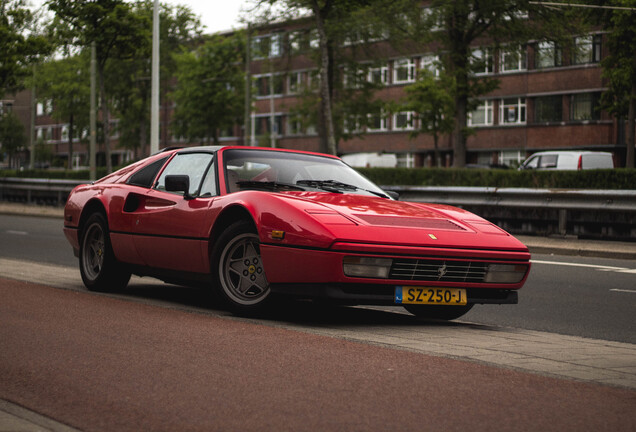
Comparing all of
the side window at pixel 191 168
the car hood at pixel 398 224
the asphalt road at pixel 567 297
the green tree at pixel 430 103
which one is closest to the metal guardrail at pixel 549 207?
the asphalt road at pixel 567 297

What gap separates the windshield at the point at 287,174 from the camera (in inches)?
315

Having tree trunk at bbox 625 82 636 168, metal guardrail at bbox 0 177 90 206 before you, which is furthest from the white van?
metal guardrail at bbox 0 177 90 206

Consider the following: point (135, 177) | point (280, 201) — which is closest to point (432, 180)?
point (135, 177)

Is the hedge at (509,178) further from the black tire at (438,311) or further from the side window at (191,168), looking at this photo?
the side window at (191,168)

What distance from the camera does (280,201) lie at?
281 inches

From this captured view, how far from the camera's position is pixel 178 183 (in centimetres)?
810

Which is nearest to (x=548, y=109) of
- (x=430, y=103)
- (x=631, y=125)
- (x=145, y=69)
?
(x=430, y=103)

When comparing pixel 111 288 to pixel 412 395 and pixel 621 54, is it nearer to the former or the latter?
pixel 412 395

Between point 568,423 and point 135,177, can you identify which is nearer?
point 568,423

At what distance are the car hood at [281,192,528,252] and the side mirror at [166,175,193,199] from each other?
1.07 meters

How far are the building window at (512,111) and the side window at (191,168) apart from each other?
52627 mm

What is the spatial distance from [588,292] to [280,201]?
4.66 metres

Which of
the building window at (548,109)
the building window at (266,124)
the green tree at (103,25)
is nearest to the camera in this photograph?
the green tree at (103,25)

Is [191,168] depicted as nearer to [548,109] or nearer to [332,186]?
[332,186]
